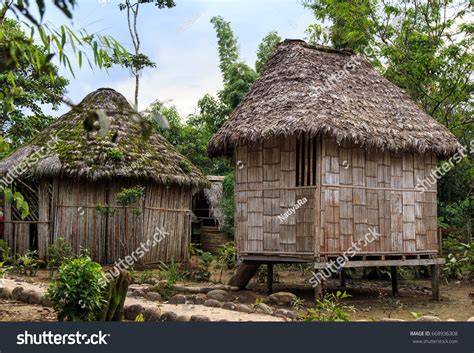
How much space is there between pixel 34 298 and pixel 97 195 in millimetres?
5553

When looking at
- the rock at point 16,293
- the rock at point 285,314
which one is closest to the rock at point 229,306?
the rock at point 285,314

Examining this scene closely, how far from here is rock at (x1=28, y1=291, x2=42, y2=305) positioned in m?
9.09

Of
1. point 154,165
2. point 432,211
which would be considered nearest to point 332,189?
point 432,211

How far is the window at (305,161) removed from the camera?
34.3ft

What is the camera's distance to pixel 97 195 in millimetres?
14547

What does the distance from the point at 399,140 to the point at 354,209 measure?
1.49m

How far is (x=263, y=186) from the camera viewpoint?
11.0 m

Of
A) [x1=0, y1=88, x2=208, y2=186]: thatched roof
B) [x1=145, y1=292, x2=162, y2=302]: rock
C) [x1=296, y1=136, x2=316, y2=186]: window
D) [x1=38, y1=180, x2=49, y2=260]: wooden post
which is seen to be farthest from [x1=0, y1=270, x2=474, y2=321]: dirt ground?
[x1=0, y1=88, x2=208, y2=186]: thatched roof

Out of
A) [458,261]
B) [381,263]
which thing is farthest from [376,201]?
[458,261]

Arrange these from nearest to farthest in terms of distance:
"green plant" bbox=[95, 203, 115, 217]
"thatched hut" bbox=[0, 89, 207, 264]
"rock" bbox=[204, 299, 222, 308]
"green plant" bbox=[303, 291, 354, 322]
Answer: "green plant" bbox=[303, 291, 354, 322] < "rock" bbox=[204, 299, 222, 308] < "green plant" bbox=[95, 203, 115, 217] < "thatched hut" bbox=[0, 89, 207, 264]

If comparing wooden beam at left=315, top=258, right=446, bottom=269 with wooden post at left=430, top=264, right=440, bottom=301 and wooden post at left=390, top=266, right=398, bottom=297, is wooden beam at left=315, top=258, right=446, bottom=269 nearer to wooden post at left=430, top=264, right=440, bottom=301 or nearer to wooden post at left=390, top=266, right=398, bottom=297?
wooden post at left=430, top=264, right=440, bottom=301

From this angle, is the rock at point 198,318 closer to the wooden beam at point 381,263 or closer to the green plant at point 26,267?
the wooden beam at point 381,263

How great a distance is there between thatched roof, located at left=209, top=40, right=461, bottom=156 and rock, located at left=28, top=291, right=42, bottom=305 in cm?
412

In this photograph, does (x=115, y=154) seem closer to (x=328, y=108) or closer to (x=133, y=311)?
(x=328, y=108)
